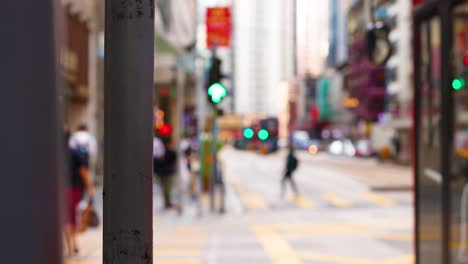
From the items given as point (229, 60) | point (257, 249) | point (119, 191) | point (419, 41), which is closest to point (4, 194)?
point (119, 191)

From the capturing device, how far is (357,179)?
2725cm

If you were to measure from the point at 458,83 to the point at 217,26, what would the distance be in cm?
A: 1105

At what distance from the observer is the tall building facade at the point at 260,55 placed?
187 m

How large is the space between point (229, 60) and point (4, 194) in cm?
18195

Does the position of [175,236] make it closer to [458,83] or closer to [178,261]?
[178,261]

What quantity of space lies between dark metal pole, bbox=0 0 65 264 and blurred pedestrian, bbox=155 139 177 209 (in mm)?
13876

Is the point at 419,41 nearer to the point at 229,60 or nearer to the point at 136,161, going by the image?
the point at 136,161

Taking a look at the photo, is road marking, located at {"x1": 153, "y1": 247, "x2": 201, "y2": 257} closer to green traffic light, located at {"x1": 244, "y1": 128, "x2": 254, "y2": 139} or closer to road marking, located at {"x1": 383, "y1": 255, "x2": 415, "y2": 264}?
road marking, located at {"x1": 383, "y1": 255, "x2": 415, "y2": 264}

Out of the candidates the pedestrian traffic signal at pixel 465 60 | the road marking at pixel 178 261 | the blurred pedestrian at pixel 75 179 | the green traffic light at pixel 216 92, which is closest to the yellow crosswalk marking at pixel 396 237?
the road marking at pixel 178 261

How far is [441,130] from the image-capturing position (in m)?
6.14

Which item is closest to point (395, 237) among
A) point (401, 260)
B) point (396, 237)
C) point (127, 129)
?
point (396, 237)

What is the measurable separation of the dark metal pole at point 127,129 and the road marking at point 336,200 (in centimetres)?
1592

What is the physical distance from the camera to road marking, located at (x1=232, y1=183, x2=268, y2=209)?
17.6m

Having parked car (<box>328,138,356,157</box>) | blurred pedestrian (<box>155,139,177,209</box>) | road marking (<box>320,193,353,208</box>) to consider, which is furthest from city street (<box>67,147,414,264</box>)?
parked car (<box>328,138,356,157</box>)
